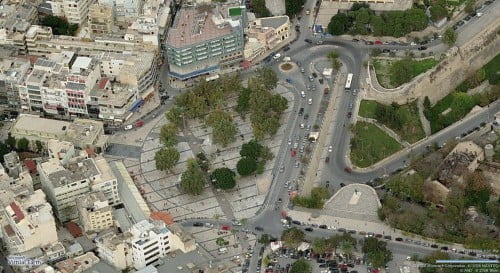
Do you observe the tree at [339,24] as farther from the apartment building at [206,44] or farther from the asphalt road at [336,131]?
the apartment building at [206,44]

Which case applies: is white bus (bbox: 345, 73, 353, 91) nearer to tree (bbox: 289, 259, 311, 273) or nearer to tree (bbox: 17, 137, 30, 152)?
tree (bbox: 289, 259, 311, 273)

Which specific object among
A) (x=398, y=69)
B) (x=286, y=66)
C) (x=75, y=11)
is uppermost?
(x=75, y=11)

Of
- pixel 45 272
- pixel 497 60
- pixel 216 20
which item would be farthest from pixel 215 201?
pixel 497 60

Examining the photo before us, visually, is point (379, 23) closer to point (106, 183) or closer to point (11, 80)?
point (106, 183)

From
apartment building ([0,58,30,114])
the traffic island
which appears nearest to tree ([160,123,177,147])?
the traffic island

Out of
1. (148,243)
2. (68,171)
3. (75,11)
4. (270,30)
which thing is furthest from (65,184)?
(270,30)

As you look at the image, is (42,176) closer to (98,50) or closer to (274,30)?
(98,50)
